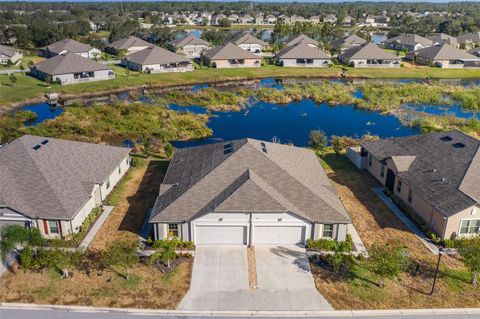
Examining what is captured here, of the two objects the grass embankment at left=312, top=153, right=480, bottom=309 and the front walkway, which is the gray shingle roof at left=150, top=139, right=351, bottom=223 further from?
the front walkway

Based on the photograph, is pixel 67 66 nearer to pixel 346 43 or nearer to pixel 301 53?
pixel 301 53

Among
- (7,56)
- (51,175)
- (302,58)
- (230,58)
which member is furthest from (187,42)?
(51,175)

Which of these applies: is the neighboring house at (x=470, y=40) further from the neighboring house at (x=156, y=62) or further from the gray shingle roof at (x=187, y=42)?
the neighboring house at (x=156, y=62)

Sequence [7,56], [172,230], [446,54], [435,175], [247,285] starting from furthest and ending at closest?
[446,54], [7,56], [435,175], [172,230], [247,285]

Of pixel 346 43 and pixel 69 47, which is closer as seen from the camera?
pixel 69 47

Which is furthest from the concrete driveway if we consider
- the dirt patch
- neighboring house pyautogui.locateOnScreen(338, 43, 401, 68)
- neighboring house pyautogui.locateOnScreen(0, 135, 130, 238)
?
neighboring house pyautogui.locateOnScreen(338, 43, 401, 68)

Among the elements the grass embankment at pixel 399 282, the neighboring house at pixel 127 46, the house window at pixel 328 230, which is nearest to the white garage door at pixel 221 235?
the grass embankment at pixel 399 282

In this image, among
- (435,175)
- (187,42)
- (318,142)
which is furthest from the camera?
(187,42)
